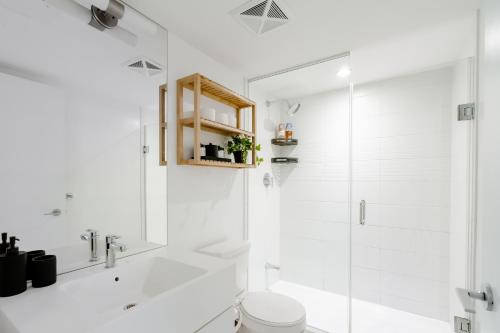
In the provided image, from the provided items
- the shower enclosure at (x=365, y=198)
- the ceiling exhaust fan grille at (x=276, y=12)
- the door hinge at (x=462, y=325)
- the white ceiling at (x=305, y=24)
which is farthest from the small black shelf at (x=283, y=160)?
the door hinge at (x=462, y=325)

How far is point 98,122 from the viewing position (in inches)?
48.9

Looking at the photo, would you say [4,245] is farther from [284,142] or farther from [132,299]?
[284,142]

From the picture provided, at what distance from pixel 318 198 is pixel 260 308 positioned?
55.4 inches

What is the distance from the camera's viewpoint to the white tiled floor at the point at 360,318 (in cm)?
204

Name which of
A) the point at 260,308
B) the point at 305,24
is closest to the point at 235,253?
the point at 260,308

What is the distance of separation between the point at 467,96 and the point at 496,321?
1545 mm

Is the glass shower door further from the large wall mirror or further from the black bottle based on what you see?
the black bottle

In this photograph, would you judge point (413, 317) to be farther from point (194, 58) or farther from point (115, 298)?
point (194, 58)

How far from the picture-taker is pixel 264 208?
8.64 feet

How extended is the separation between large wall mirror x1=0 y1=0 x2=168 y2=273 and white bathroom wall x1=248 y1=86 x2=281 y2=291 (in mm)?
1116

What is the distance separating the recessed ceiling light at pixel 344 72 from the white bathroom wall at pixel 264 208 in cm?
80

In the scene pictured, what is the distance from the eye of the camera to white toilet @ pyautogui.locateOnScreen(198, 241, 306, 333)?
1.48 meters

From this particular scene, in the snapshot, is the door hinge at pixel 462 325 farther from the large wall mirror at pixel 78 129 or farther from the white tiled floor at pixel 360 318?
the large wall mirror at pixel 78 129

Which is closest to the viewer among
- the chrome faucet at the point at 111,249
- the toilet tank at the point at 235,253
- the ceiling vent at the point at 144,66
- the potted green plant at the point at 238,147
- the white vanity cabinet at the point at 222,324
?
the white vanity cabinet at the point at 222,324
